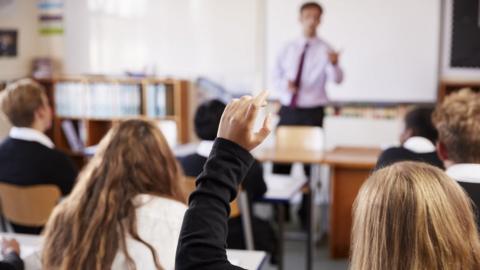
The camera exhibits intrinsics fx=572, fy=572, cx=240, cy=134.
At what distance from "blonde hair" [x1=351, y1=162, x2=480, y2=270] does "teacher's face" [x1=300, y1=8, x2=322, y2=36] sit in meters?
4.52

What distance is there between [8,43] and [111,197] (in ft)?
15.0

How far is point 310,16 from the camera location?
17.4 feet

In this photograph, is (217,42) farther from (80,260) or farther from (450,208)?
(450,208)

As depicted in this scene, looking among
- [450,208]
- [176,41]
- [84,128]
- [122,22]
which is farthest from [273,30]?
[450,208]

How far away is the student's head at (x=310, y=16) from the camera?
17.4ft

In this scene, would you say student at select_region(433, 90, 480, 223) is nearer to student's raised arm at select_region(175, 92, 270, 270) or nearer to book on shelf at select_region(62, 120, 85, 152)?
student's raised arm at select_region(175, 92, 270, 270)

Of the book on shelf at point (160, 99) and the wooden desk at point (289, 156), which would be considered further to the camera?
the book on shelf at point (160, 99)

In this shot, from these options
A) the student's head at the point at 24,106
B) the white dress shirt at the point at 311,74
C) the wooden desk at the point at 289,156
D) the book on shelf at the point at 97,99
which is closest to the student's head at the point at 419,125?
the wooden desk at the point at 289,156

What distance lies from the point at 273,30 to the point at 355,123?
1188mm

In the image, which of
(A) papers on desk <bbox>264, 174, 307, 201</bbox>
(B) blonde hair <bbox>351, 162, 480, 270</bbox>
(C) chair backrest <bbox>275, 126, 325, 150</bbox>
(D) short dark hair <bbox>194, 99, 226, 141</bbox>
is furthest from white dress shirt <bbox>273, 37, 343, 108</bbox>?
(B) blonde hair <bbox>351, 162, 480, 270</bbox>

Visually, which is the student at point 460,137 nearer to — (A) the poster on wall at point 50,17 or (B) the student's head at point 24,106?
(B) the student's head at point 24,106

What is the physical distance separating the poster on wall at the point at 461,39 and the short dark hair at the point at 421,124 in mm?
2330

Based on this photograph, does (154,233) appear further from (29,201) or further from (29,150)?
(29,150)

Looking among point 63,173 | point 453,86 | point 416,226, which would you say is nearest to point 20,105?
point 63,173
